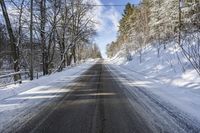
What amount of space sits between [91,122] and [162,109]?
2.48 m

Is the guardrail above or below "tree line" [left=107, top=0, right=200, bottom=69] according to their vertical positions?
below

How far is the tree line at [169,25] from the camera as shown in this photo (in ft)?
50.1

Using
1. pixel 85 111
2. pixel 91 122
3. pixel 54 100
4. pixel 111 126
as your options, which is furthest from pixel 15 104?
pixel 111 126

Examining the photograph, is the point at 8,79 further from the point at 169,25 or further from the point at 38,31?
the point at 169,25

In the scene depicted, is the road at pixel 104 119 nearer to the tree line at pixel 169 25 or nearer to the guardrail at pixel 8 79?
the tree line at pixel 169 25

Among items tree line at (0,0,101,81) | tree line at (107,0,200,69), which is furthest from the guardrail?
tree line at (107,0,200,69)

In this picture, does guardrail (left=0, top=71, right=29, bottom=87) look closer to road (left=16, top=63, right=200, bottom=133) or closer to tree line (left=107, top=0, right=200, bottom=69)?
road (left=16, top=63, right=200, bottom=133)

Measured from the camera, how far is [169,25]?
34.3m

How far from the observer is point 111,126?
19.0 feet

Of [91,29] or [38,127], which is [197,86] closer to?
[38,127]

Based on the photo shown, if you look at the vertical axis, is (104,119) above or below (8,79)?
above

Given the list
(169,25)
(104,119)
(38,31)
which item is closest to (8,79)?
(38,31)

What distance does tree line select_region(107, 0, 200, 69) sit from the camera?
15257 millimetres

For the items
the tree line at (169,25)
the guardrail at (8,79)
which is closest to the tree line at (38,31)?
the guardrail at (8,79)
